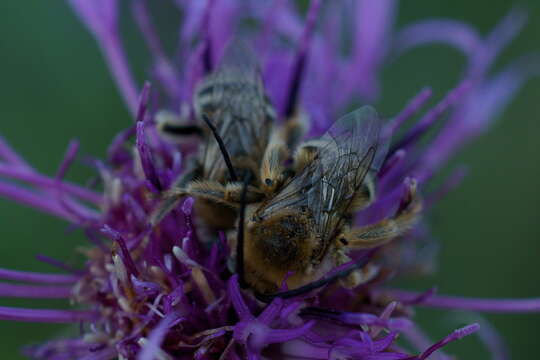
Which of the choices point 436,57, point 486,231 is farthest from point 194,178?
point 436,57

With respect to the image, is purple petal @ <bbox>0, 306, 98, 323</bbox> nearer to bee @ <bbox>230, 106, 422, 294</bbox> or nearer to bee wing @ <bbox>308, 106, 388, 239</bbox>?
bee @ <bbox>230, 106, 422, 294</bbox>

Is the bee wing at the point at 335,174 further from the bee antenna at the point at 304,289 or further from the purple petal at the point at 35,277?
the purple petal at the point at 35,277

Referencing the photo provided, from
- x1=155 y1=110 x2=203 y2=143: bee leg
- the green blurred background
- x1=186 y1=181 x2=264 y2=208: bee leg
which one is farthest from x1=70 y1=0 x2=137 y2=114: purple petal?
x1=186 y1=181 x2=264 y2=208: bee leg

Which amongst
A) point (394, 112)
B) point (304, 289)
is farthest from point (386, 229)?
point (394, 112)

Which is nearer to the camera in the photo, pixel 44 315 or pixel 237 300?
pixel 237 300

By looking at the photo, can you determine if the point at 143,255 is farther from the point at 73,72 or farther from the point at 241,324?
the point at 73,72

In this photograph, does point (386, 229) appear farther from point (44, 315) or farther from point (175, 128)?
point (44, 315)

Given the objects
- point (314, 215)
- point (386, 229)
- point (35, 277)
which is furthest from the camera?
point (35, 277)
